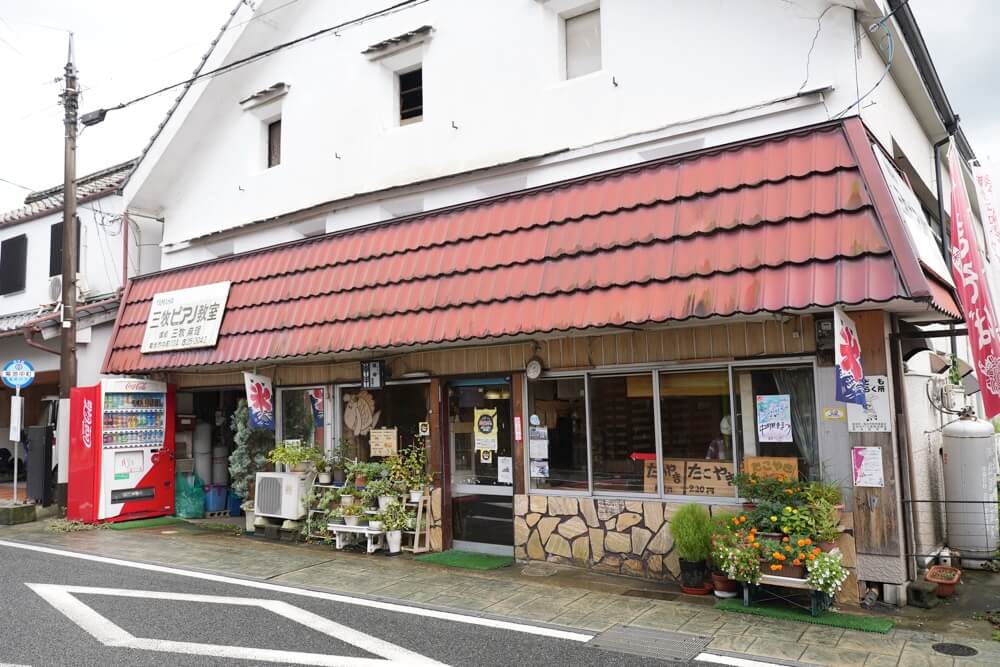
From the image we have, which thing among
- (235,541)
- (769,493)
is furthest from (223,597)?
(769,493)

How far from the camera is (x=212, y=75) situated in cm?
1384

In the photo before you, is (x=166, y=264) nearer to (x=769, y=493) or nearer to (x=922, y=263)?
(x=769, y=493)

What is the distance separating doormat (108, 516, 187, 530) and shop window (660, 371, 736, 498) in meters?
9.86

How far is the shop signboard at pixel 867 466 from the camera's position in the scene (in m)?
7.35

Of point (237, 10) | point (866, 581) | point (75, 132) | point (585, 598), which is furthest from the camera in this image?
point (75, 132)

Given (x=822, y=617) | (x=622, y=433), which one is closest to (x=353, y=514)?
(x=622, y=433)

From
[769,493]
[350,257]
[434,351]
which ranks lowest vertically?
[769,493]

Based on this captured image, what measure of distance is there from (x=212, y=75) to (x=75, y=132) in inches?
134

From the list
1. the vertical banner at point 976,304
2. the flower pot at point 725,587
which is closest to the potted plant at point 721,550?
the flower pot at point 725,587

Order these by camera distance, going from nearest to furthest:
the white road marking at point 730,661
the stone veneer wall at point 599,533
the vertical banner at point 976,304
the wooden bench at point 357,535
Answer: the white road marking at point 730,661 → the vertical banner at point 976,304 → the stone veneer wall at point 599,533 → the wooden bench at point 357,535

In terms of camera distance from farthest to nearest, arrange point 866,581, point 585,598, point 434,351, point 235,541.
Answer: point 235,541 → point 434,351 → point 585,598 → point 866,581

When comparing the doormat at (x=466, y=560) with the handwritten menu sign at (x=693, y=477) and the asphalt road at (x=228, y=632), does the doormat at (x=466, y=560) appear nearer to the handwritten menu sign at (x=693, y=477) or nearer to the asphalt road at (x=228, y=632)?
the asphalt road at (x=228, y=632)

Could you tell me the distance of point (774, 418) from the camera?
26.5 ft

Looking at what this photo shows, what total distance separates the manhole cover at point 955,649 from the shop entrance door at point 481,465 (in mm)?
5199
